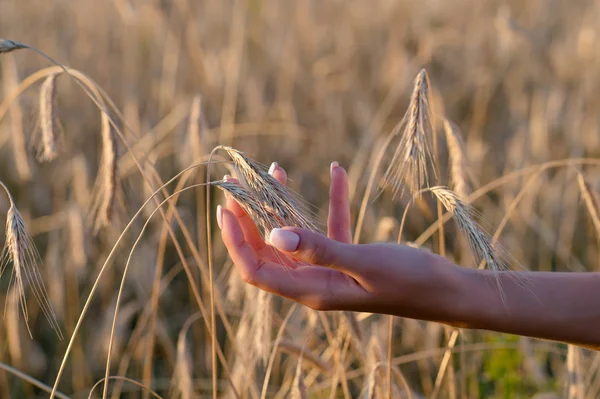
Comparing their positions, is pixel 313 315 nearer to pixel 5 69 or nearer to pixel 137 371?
pixel 137 371

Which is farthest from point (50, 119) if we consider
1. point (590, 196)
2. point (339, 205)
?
point (590, 196)

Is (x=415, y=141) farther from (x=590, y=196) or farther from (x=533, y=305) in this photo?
(x=590, y=196)

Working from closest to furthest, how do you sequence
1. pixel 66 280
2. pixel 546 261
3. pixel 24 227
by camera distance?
pixel 24 227 → pixel 66 280 → pixel 546 261

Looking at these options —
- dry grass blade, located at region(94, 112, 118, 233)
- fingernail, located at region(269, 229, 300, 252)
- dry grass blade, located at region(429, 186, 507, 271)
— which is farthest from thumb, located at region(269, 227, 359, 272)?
dry grass blade, located at region(94, 112, 118, 233)

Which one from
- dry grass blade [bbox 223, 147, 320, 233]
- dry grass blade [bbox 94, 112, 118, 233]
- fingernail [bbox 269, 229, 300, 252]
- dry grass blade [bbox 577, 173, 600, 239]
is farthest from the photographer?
dry grass blade [bbox 577, 173, 600, 239]

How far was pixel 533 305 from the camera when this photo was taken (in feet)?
3.68

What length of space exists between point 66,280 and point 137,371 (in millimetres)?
489

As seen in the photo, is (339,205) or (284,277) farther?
(339,205)

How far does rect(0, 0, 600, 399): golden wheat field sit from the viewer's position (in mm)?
1561

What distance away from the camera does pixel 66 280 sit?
2961mm

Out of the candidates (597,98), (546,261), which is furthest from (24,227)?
(597,98)

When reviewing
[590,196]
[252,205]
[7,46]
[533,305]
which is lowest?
[533,305]

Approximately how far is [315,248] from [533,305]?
1.21 feet

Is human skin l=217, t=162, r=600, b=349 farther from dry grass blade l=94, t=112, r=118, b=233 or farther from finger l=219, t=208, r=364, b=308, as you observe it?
dry grass blade l=94, t=112, r=118, b=233
